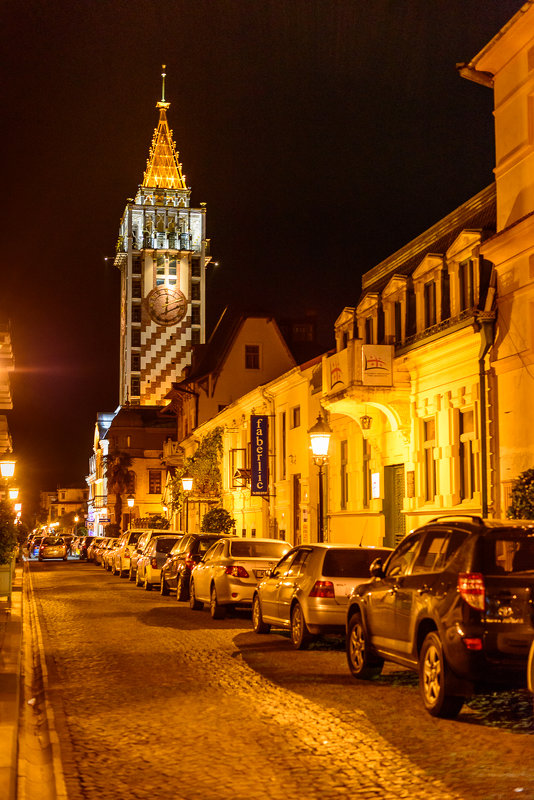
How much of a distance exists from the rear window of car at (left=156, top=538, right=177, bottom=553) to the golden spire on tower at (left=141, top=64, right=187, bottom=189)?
107848mm

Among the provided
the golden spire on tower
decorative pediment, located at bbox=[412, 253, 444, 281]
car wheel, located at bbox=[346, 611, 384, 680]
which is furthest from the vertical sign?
the golden spire on tower

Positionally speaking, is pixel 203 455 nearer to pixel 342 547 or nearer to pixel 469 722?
pixel 342 547

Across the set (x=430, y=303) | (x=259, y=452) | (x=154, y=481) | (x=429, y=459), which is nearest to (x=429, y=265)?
(x=430, y=303)

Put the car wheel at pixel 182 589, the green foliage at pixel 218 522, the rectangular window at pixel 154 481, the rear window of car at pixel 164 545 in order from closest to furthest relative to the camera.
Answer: the car wheel at pixel 182 589 → the rear window of car at pixel 164 545 → the green foliage at pixel 218 522 → the rectangular window at pixel 154 481

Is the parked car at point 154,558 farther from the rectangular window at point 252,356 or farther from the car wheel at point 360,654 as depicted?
the rectangular window at point 252,356

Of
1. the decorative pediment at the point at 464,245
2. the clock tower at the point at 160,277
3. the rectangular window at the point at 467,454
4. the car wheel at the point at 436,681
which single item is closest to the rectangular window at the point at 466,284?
the decorative pediment at the point at 464,245

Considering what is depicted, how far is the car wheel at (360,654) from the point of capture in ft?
37.5

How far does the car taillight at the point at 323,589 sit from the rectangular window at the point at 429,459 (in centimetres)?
967

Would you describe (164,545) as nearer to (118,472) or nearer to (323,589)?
(323,589)

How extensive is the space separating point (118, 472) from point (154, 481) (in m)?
3.72

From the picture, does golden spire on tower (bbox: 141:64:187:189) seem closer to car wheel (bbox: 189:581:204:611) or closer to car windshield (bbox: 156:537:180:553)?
car windshield (bbox: 156:537:180:553)

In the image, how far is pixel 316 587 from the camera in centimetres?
1442

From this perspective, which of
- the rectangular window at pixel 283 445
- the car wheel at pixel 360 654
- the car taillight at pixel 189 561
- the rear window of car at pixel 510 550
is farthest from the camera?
the rectangular window at pixel 283 445

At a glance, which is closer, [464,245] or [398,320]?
[464,245]
